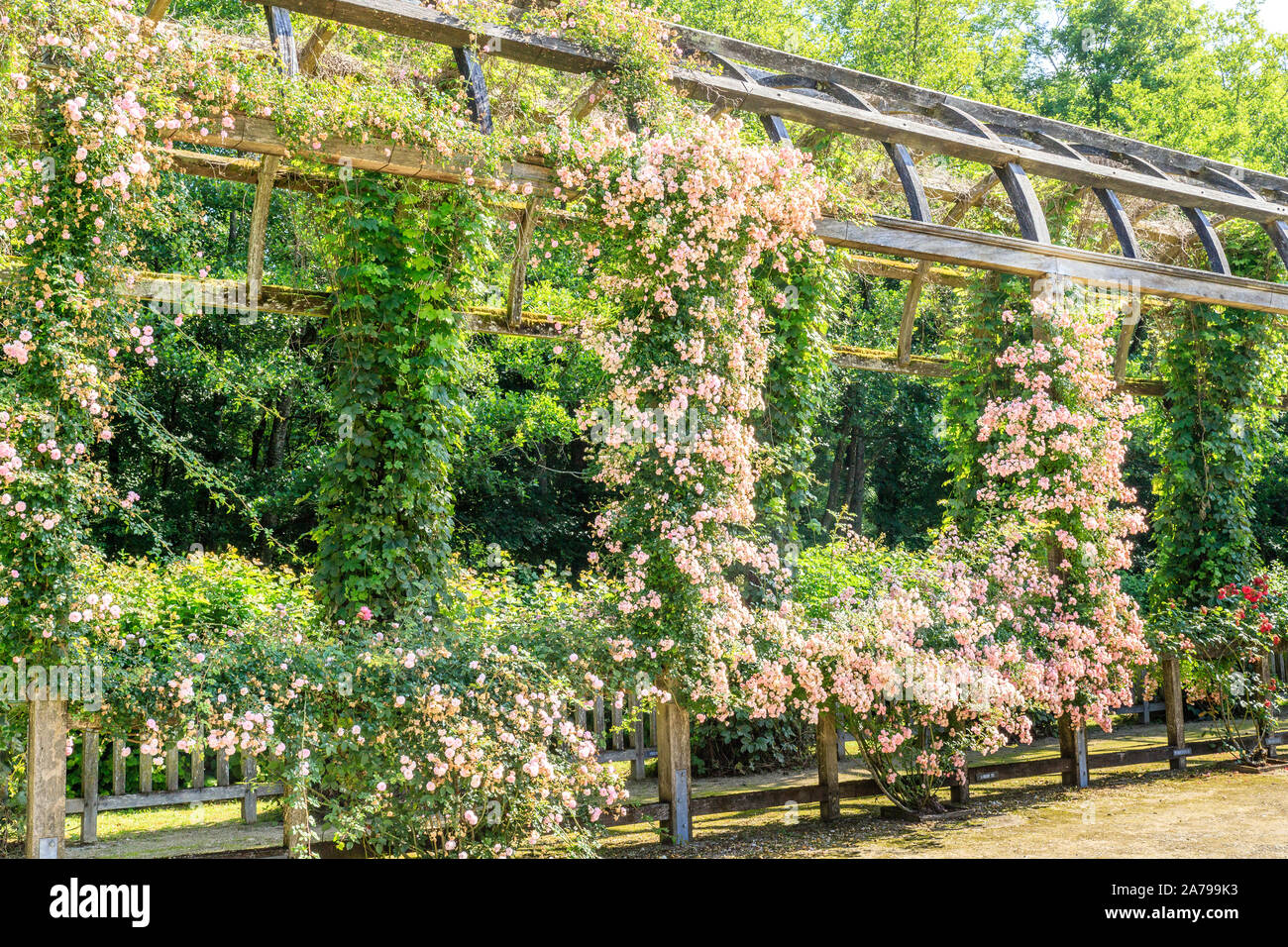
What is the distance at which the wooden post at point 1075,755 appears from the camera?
7.26m

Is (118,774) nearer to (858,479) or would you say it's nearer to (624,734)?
(624,734)

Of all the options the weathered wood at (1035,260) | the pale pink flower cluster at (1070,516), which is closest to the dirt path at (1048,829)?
the pale pink flower cluster at (1070,516)

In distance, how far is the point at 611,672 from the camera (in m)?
5.35

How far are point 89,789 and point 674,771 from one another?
3.25 meters

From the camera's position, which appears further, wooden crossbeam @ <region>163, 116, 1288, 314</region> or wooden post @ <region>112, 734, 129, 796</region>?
wooden post @ <region>112, 734, 129, 796</region>

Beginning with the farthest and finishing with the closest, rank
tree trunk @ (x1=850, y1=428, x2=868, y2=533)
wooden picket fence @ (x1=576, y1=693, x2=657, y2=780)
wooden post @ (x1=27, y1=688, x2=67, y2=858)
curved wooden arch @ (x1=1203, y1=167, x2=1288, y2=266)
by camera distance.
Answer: tree trunk @ (x1=850, y1=428, x2=868, y2=533), curved wooden arch @ (x1=1203, y1=167, x2=1288, y2=266), wooden picket fence @ (x1=576, y1=693, x2=657, y2=780), wooden post @ (x1=27, y1=688, x2=67, y2=858)

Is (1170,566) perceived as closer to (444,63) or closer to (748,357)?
(748,357)

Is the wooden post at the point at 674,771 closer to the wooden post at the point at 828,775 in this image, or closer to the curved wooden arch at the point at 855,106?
the wooden post at the point at 828,775

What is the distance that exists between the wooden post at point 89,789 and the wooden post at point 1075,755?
623 cm

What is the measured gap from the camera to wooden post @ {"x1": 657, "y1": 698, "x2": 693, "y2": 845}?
5672 mm

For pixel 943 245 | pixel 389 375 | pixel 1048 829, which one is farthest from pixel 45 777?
pixel 943 245

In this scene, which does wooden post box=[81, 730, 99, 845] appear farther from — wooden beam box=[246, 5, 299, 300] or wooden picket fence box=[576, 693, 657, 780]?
wooden picket fence box=[576, 693, 657, 780]

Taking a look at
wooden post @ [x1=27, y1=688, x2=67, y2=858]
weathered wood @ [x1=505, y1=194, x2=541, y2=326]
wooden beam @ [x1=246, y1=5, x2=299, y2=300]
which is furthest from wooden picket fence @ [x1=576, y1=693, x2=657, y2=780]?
wooden beam @ [x1=246, y1=5, x2=299, y2=300]

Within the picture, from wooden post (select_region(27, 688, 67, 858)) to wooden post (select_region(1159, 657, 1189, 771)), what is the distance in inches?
290
